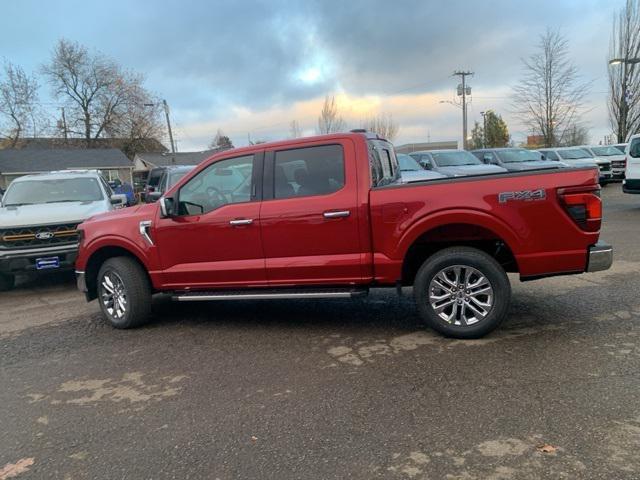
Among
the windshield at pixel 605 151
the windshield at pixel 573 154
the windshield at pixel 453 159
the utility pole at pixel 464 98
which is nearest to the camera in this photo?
the windshield at pixel 453 159

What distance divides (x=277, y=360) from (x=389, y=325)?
1.35 metres

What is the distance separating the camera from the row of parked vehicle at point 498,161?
574 inches

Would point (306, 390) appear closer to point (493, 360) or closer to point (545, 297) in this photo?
point (493, 360)

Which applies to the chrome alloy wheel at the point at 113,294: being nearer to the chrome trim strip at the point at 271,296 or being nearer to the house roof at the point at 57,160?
the chrome trim strip at the point at 271,296

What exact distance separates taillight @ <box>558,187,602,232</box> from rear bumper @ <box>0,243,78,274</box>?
6.77 meters

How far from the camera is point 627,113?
28.9 metres

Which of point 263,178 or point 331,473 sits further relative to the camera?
point 263,178

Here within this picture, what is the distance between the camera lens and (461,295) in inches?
184

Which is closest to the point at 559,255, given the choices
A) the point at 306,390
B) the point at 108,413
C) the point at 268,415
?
the point at 306,390

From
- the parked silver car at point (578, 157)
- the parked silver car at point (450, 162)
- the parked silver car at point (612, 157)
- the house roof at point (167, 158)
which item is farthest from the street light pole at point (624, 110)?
the house roof at point (167, 158)

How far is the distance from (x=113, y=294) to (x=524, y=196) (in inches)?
177

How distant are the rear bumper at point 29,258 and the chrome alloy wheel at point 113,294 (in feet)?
7.46

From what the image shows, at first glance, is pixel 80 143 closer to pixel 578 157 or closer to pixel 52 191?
pixel 578 157

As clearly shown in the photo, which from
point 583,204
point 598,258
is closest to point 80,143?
point 583,204
